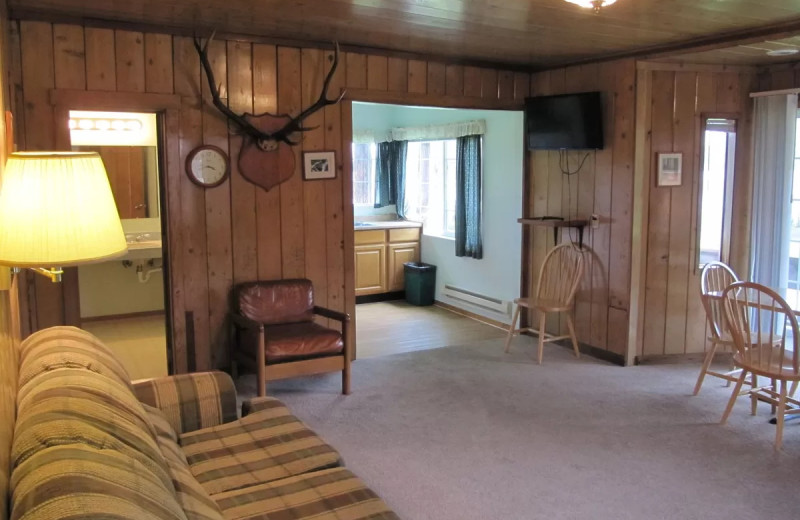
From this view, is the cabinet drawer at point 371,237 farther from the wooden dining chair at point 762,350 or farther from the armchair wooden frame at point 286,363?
the wooden dining chair at point 762,350

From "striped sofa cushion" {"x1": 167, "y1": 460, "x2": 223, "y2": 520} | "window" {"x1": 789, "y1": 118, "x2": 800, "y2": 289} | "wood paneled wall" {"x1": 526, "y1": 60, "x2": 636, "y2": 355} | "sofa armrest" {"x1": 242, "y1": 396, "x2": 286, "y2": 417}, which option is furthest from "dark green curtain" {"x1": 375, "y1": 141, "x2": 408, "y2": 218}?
"striped sofa cushion" {"x1": 167, "y1": 460, "x2": 223, "y2": 520}

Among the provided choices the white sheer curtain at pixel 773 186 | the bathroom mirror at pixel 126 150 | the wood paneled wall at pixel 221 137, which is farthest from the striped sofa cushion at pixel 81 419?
the white sheer curtain at pixel 773 186

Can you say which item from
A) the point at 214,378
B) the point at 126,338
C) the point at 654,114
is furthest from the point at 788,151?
the point at 126,338

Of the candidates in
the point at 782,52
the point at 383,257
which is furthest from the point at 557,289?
the point at 383,257

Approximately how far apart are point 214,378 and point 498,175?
413 centimetres

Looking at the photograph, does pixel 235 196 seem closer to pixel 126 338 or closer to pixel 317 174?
pixel 317 174

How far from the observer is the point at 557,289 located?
560 cm

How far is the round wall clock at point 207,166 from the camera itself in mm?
4523

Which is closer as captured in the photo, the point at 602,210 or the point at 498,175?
the point at 602,210

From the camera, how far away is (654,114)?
5.00 metres

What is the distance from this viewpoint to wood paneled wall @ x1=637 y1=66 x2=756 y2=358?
5.02 meters

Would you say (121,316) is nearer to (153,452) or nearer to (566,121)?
(566,121)

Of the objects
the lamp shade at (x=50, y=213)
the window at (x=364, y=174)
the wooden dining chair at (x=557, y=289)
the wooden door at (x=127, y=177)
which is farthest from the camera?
the window at (x=364, y=174)

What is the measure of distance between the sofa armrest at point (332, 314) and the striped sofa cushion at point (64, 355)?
205 centimetres
